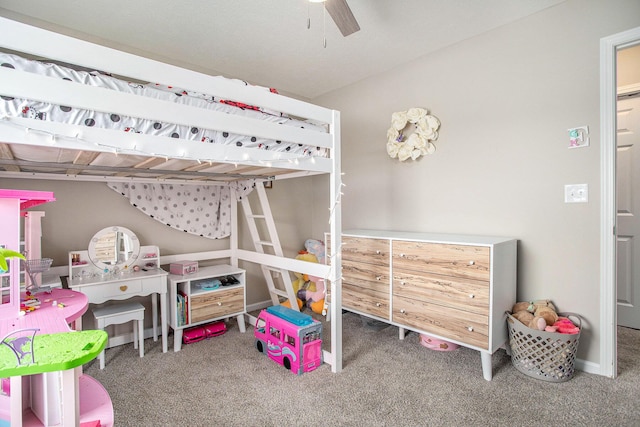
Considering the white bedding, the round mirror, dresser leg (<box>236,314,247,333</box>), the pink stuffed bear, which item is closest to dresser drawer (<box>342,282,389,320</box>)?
dresser leg (<box>236,314,247,333</box>)

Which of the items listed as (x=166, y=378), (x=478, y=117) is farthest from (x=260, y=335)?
(x=478, y=117)

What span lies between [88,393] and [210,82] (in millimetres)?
1398

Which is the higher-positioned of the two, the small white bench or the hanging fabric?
the hanging fabric

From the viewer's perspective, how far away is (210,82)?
171cm

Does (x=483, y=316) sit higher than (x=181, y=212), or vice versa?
(x=181, y=212)

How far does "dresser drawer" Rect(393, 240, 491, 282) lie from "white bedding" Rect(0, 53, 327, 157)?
3.50 ft

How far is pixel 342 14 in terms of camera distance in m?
1.79

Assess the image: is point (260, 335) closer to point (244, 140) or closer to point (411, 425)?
point (411, 425)

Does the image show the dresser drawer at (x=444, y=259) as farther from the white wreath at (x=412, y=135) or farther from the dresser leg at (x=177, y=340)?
the dresser leg at (x=177, y=340)

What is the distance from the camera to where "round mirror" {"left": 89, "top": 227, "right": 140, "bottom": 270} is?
2613 mm

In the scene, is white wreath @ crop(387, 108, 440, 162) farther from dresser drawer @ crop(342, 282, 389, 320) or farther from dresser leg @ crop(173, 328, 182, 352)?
dresser leg @ crop(173, 328, 182, 352)

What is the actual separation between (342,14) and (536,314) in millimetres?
2160

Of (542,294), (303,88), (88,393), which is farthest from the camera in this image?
(303,88)

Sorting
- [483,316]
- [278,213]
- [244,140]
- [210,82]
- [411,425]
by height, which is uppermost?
[210,82]
